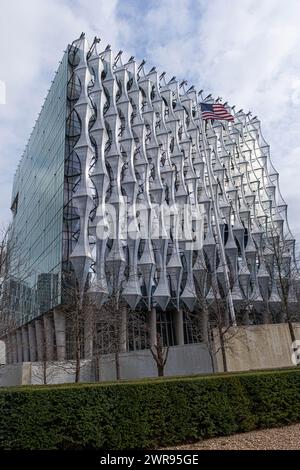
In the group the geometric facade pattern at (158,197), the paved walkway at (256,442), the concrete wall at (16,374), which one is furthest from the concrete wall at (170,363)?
the paved walkway at (256,442)

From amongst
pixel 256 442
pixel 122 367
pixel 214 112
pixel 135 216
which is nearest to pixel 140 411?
pixel 256 442

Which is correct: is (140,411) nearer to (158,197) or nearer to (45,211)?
(158,197)

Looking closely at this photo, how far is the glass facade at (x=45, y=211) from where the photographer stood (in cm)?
4528

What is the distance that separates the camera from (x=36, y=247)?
2175 inches

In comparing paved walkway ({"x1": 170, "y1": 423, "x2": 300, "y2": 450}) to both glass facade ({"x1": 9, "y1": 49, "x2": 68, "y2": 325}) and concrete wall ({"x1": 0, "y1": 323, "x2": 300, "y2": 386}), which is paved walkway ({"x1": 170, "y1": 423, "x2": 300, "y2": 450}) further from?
glass facade ({"x1": 9, "y1": 49, "x2": 68, "y2": 325})

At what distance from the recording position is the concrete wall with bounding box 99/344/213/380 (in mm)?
27434

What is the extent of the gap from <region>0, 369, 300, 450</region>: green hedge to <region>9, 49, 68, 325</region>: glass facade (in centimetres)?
3044

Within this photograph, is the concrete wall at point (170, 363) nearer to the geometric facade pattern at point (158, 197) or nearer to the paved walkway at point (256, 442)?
the geometric facade pattern at point (158, 197)

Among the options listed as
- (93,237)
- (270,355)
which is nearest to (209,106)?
(93,237)

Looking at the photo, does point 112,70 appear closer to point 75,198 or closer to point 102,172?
point 102,172

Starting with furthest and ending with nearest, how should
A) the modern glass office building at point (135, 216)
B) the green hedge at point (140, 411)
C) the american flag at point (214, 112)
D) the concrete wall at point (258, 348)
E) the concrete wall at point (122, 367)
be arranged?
the modern glass office building at point (135, 216)
the american flag at point (214, 112)
the concrete wall at point (122, 367)
the concrete wall at point (258, 348)
the green hedge at point (140, 411)

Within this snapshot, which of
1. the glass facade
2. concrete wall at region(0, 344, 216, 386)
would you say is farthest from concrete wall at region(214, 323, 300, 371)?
the glass facade

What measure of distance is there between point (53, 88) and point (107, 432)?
175 feet

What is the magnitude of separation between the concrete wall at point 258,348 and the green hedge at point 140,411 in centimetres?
1122
